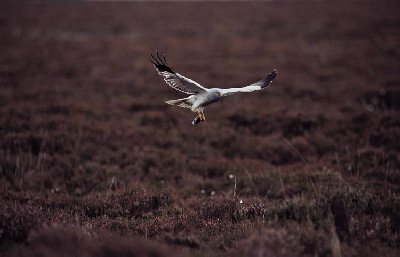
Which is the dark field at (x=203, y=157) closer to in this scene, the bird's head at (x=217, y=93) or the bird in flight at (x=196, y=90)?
the bird in flight at (x=196, y=90)

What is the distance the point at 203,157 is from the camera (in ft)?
34.6

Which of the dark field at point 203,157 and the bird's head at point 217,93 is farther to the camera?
the bird's head at point 217,93

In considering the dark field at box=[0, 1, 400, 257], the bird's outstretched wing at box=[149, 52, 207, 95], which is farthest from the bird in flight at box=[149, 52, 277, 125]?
the dark field at box=[0, 1, 400, 257]

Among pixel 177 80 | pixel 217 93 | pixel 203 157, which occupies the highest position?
pixel 177 80

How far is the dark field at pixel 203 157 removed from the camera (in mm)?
5348

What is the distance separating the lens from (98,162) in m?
9.76

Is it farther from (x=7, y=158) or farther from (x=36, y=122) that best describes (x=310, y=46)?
(x=7, y=158)

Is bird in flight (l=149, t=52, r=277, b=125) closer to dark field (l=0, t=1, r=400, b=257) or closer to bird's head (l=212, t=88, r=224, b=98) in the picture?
bird's head (l=212, t=88, r=224, b=98)

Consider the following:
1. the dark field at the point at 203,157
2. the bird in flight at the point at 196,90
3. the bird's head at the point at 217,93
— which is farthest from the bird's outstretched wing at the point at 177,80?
the dark field at the point at 203,157

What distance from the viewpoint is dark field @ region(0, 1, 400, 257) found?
5.35 m

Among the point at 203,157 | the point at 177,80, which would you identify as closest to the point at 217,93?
the point at 177,80

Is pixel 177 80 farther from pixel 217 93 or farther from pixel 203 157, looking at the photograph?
pixel 203 157

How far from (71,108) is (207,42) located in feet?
65.6

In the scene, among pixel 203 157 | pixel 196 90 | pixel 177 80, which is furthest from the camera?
pixel 203 157
